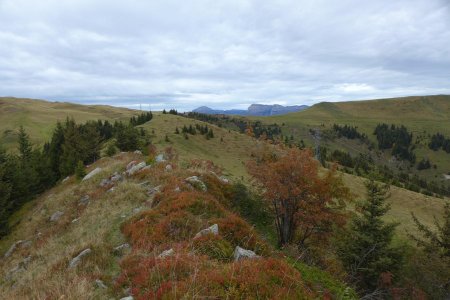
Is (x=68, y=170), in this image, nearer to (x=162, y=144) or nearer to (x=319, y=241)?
(x=162, y=144)

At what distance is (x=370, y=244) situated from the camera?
19.6 m

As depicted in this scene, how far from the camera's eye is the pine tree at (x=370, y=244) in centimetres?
1927

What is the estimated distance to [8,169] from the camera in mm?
37000

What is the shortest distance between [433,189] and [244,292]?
420 feet

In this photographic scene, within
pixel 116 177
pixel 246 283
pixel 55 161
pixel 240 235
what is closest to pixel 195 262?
pixel 246 283

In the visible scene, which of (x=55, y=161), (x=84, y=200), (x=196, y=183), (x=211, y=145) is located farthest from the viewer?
(x=211, y=145)

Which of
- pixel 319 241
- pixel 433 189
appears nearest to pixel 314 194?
pixel 319 241

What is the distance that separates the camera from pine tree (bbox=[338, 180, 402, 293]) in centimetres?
1927

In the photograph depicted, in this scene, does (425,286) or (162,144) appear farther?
(162,144)

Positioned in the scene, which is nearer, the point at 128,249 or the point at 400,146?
the point at 128,249

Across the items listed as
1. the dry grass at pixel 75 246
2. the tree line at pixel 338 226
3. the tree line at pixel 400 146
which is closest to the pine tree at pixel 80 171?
the dry grass at pixel 75 246

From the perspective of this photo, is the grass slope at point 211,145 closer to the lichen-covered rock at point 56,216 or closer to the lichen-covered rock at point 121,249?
the lichen-covered rock at point 56,216

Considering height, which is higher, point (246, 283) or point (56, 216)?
point (246, 283)

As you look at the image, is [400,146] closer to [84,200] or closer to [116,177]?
[116,177]
